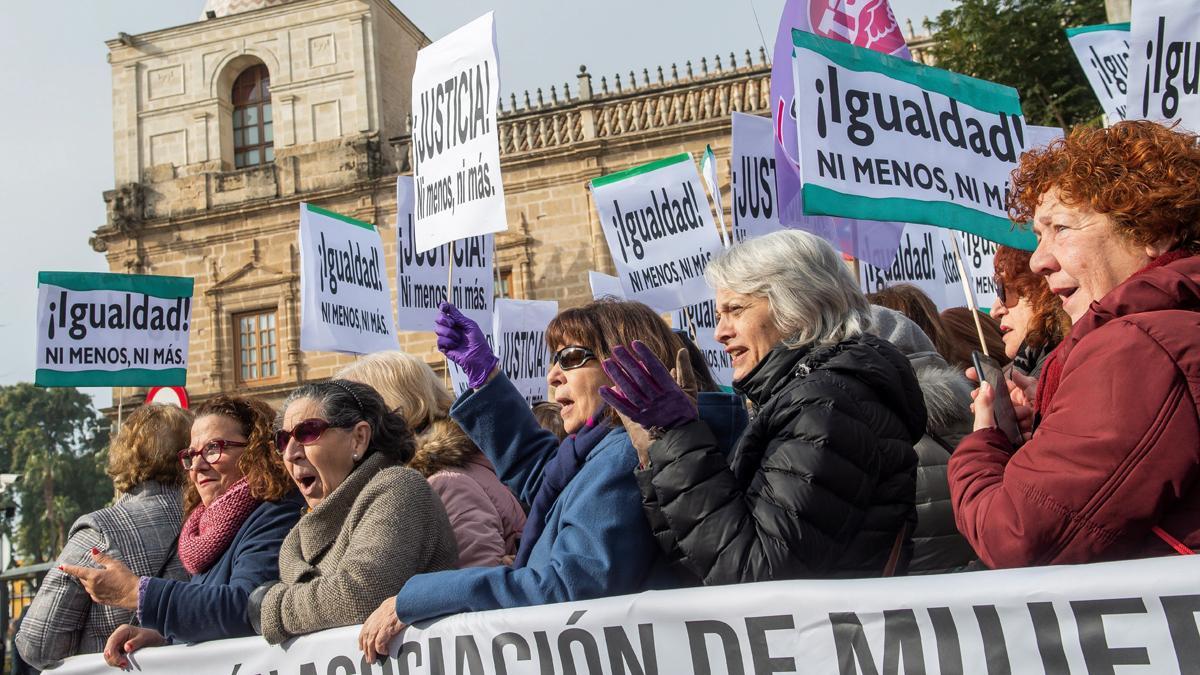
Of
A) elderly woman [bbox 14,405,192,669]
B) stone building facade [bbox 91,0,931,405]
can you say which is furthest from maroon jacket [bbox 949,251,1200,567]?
stone building facade [bbox 91,0,931,405]

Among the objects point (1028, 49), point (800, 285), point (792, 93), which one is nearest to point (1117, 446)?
point (800, 285)

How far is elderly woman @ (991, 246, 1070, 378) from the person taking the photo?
3.49 metres

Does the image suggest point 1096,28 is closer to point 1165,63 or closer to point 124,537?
point 1165,63

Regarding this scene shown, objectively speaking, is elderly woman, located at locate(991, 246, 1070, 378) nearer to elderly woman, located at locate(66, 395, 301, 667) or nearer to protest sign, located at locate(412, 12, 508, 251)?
elderly woman, located at locate(66, 395, 301, 667)

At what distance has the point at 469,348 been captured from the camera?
3.52 metres

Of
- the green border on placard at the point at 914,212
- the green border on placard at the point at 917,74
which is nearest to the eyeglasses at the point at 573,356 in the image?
the green border on placard at the point at 914,212

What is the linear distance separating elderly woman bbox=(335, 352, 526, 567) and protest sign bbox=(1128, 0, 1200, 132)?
390cm

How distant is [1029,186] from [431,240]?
14.8 ft

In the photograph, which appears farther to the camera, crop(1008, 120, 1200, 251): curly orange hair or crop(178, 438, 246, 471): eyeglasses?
crop(178, 438, 246, 471): eyeglasses

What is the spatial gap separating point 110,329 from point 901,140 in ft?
19.9

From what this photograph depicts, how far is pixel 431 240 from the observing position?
663 centimetres

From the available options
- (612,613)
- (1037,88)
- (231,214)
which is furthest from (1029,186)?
(231,214)

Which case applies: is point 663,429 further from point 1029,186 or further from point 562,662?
point 1029,186

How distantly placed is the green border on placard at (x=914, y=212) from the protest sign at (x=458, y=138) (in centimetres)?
215
